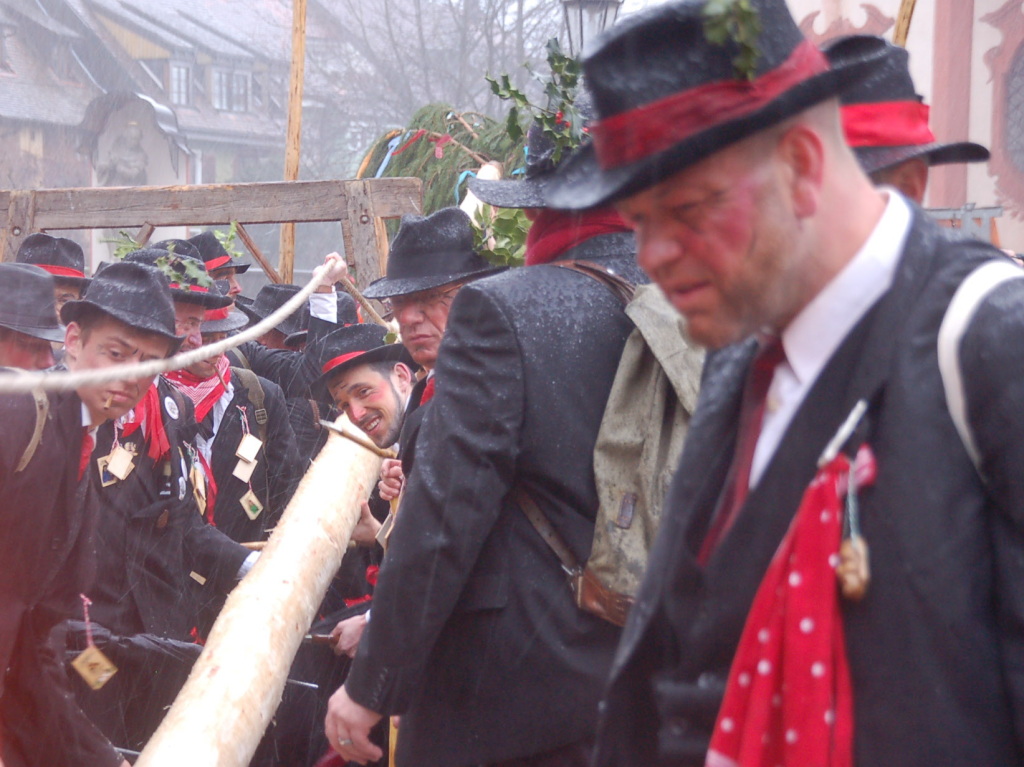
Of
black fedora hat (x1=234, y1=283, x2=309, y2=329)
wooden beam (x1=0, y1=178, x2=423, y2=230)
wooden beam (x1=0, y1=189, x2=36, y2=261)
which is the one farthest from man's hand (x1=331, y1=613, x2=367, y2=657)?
wooden beam (x1=0, y1=189, x2=36, y2=261)

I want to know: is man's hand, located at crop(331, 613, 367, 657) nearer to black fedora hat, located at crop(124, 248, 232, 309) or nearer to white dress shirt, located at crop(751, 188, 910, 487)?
black fedora hat, located at crop(124, 248, 232, 309)

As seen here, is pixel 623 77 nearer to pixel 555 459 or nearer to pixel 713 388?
pixel 713 388

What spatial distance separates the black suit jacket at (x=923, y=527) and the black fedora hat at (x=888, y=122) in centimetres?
142

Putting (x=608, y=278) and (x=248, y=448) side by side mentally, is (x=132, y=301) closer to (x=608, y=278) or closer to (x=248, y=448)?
(x=248, y=448)

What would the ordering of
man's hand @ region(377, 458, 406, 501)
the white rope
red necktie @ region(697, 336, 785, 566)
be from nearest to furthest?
1. red necktie @ region(697, 336, 785, 566)
2. the white rope
3. man's hand @ region(377, 458, 406, 501)

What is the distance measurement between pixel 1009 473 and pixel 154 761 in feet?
8.21

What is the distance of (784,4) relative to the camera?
1.61 metres

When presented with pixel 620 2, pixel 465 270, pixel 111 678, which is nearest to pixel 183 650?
pixel 111 678

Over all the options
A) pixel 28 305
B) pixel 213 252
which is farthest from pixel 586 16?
pixel 28 305

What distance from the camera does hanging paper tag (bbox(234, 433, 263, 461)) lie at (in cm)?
587

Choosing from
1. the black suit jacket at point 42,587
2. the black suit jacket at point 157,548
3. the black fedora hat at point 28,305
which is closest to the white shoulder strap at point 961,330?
the black suit jacket at point 42,587

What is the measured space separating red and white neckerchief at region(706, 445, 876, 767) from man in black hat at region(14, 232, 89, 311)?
4.97 metres

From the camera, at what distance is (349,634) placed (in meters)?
4.22

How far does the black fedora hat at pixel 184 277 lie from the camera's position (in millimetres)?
5863
